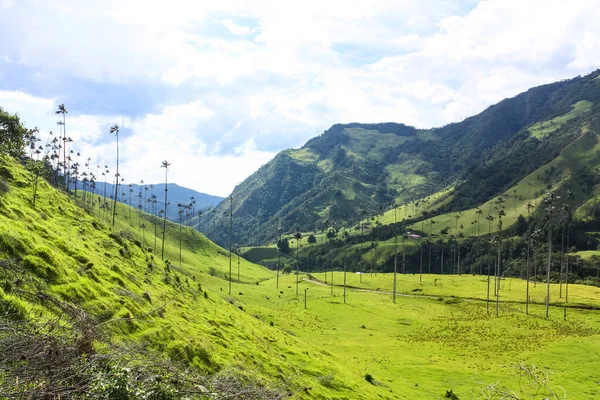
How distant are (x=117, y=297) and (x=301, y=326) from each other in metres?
74.8

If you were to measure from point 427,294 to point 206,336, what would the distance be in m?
146

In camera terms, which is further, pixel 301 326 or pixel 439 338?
pixel 301 326

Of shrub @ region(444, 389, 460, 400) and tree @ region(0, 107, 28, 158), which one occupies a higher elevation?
tree @ region(0, 107, 28, 158)

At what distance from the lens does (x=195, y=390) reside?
17.0 metres

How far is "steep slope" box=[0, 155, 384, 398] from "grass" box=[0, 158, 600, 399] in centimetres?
15

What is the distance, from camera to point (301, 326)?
99125mm

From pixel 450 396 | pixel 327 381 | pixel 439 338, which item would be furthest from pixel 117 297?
pixel 439 338

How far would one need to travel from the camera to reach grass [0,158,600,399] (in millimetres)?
27812

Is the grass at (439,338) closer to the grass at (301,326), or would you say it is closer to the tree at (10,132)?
the grass at (301,326)

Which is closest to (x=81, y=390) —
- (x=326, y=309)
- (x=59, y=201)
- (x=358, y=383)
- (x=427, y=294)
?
(x=358, y=383)

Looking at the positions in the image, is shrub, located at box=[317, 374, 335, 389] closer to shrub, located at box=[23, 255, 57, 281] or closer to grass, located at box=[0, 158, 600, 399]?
grass, located at box=[0, 158, 600, 399]

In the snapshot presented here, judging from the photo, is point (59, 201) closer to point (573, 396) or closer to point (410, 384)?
point (410, 384)

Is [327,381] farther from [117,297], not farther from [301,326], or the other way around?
[301,326]

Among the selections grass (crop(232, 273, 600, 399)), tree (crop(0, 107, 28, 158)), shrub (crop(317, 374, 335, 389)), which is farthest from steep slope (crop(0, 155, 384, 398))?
grass (crop(232, 273, 600, 399))
